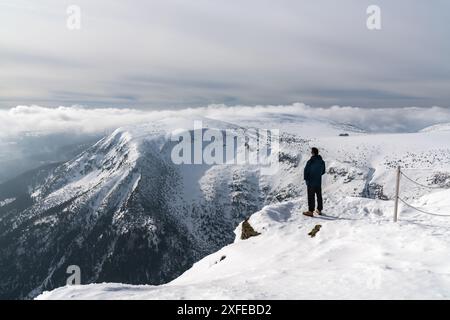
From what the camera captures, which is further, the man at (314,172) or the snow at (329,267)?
the man at (314,172)

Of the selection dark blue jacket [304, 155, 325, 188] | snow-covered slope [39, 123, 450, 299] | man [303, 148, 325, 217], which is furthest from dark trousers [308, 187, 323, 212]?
snow-covered slope [39, 123, 450, 299]

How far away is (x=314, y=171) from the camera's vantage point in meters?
21.2

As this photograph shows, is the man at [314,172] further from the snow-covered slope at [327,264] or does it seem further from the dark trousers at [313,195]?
the snow-covered slope at [327,264]

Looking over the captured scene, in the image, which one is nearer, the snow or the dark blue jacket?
the snow

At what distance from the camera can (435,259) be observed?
40.5ft

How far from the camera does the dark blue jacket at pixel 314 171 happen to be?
2116cm

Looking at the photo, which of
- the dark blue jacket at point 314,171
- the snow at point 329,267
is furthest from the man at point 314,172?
the snow at point 329,267

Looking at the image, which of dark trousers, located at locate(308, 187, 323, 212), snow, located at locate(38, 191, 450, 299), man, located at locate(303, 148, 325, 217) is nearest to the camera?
snow, located at locate(38, 191, 450, 299)

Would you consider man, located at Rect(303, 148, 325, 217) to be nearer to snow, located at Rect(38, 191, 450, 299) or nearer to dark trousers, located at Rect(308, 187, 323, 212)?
dark trousers, located at Rect(308, 187, 323, 212)

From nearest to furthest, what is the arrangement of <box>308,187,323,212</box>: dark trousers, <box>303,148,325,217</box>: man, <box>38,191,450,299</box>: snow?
<box>38,191,450,299</box>: snow < <box>303,148,325,217</box>: man < <box>308,187,323,212</box>: dark trousers

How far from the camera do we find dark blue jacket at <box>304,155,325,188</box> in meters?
21.2

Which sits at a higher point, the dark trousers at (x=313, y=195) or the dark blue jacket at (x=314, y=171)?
the dark blue jacket at (x=314, y=171)
